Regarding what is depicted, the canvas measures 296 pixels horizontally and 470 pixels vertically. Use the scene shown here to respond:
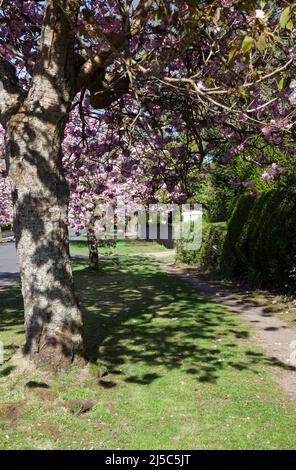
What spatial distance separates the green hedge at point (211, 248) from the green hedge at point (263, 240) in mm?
1115

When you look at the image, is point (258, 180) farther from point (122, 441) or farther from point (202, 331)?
point (122, 441)

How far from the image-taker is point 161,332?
895 cm

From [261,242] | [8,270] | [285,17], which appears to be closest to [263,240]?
[261,242]

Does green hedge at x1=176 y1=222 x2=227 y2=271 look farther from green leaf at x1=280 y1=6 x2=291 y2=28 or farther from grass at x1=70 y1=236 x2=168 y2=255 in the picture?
green leaf at x1=280 y1=6 x2=291 y2=28

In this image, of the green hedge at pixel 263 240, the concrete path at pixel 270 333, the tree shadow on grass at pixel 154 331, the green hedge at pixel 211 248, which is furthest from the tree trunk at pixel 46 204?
the green hedge at pixel 211 248

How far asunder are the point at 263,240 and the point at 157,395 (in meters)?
7.99

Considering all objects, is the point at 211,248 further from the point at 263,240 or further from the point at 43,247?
the point at 43,247

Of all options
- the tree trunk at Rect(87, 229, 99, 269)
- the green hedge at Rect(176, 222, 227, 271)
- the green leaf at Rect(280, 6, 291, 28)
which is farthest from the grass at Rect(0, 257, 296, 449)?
the tree trunk at Rect(87, 229, 99, 269)

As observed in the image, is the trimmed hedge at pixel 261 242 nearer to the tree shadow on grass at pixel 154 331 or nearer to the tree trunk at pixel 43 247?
the tree shadow on grass at pixel 154 331

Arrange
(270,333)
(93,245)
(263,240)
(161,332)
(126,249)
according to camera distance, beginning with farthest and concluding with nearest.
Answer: (126,249), (93,245), (263,240), (161,332), (270,333)

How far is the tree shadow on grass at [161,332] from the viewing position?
710 centimetres

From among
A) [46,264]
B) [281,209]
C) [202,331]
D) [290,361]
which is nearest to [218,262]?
[281,209]

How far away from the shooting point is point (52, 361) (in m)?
6.26

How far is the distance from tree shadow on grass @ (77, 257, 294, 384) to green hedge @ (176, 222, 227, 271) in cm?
293
